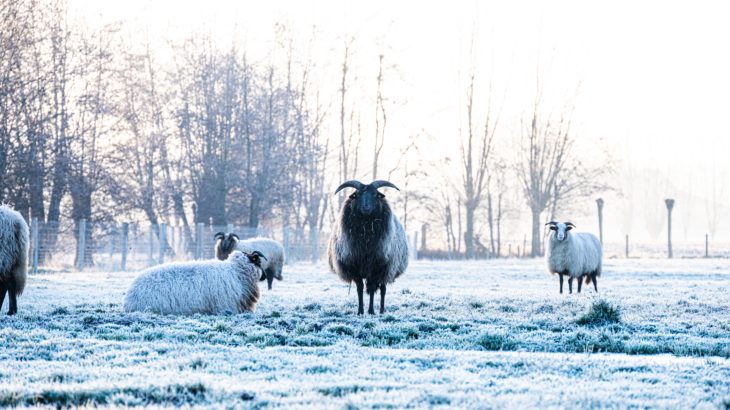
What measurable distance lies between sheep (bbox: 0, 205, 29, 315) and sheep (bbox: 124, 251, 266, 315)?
149 cm

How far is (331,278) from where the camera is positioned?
23656 mm

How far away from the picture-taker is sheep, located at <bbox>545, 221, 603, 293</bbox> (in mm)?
18391

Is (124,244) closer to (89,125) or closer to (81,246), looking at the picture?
(81,246)

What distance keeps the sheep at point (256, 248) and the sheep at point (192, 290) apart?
268 inches

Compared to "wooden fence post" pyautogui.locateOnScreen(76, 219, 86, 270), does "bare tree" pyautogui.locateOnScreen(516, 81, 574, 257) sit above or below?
above

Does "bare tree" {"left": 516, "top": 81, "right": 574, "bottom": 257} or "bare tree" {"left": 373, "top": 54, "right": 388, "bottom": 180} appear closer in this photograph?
"bare tree" {"left": 373, "top": 54, "right": 388, "bottom": 180}

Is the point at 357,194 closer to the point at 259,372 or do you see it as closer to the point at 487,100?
the point at 259,372

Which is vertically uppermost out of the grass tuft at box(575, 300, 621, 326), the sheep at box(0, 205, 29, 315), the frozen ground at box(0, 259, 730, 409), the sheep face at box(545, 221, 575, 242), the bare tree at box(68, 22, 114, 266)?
the bare tree at box(68, 22, 114, 266)

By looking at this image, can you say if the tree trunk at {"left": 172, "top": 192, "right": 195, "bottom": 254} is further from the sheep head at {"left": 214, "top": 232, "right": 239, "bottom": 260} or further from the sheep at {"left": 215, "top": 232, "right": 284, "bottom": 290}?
the sheep head at {"left": 214, "top": 232, "right": 239, "bottom": 260}

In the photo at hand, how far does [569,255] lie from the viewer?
18.5 meters

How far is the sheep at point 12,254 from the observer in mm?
11758

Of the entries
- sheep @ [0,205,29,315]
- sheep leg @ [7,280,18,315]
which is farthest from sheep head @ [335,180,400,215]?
sheep leg @ [7,280,18,315]

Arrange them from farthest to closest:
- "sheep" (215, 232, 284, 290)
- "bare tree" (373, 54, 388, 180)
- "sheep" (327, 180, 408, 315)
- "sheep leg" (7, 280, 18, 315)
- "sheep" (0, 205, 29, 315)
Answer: "bare tree" (373, 54, 388, 180) < "sheep" (215, 232, 284, 290) < "sheep" (327, 180, 408, 315) < "sheep leg" (7, 280, 18, 315) < "sheep" (0, 205, 29, 315)

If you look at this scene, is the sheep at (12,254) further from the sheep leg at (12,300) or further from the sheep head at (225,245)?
the sheep head at (225,245)
